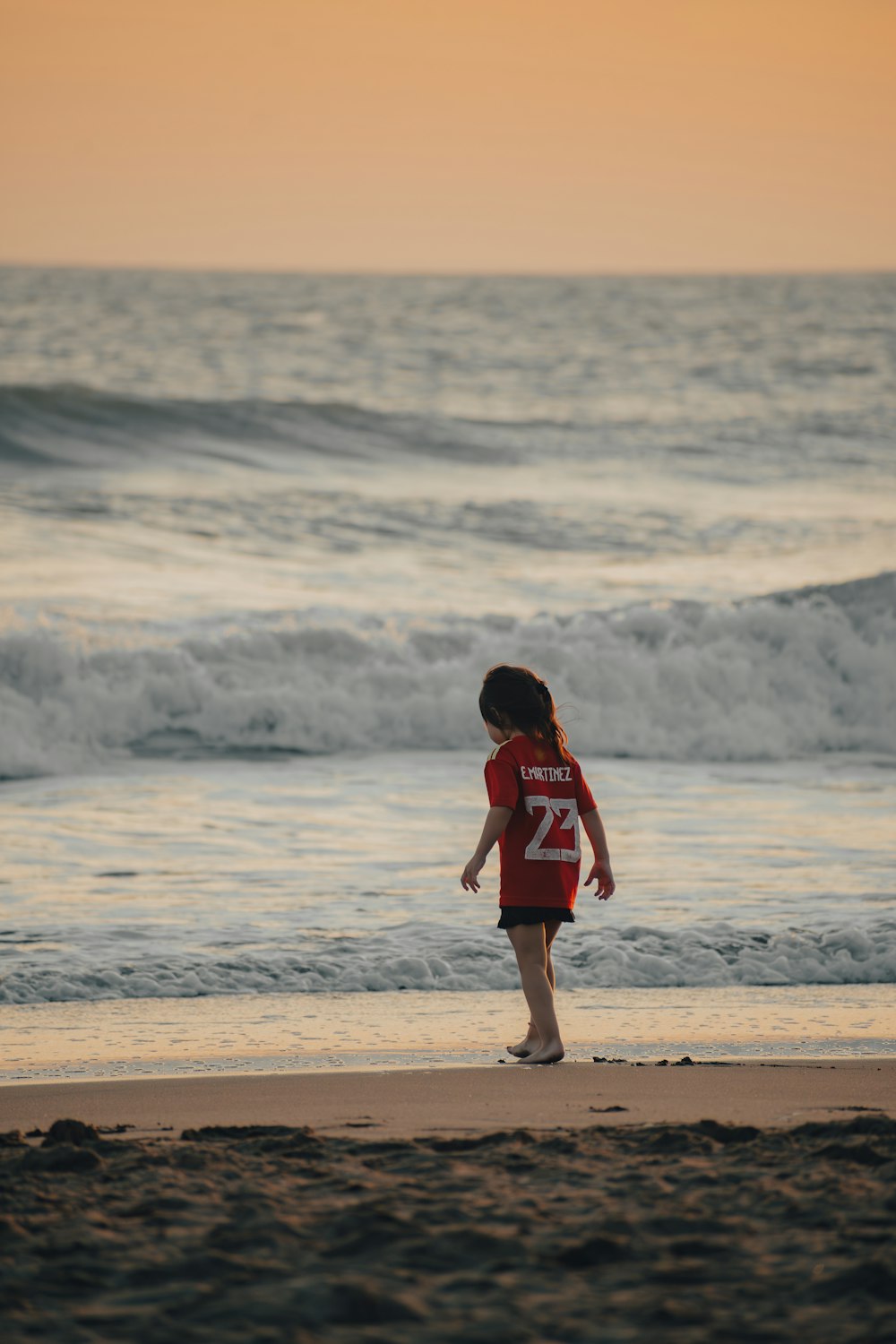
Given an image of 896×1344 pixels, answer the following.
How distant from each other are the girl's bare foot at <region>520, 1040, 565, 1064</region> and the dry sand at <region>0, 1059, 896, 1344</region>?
44 cm

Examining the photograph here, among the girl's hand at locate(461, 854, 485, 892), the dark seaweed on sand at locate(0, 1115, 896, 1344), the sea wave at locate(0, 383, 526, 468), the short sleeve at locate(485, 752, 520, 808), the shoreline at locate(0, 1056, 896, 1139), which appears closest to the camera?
the dark seaweed on sand at locate(0, 1115, 896, 1344)

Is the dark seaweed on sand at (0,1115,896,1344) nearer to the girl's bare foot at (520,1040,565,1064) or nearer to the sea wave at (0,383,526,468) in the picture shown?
the girl's bare foot at (520,1040,565,1064)

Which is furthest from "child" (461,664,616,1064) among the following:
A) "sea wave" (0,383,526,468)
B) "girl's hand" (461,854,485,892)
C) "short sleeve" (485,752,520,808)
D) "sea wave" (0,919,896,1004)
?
"sea wave" (0,383,526,468)

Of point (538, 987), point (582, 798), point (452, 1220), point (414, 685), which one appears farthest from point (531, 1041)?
point (414, 685)

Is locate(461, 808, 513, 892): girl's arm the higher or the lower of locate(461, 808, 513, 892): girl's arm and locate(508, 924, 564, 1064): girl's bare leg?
the higher

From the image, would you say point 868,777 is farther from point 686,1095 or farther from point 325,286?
point 325,286

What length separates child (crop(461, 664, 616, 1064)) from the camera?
4.66 meters

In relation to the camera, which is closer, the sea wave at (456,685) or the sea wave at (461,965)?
the sea wave at (461,965)

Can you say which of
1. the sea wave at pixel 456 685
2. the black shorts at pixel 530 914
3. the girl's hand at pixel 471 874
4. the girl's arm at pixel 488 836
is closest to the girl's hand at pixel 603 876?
the black shorts at pixel 530 914

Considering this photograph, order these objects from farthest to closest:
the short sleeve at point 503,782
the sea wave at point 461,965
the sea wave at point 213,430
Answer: the sea wave at point 213,430, the sea wave at point 461,965, the short sleeve at point 503,782

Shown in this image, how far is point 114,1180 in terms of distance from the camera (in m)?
3.29

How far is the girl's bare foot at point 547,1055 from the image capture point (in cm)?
468

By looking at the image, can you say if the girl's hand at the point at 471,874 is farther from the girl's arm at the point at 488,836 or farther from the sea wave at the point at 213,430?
the sea wave at the point at 213,430

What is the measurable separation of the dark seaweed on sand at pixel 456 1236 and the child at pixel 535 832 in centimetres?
104
